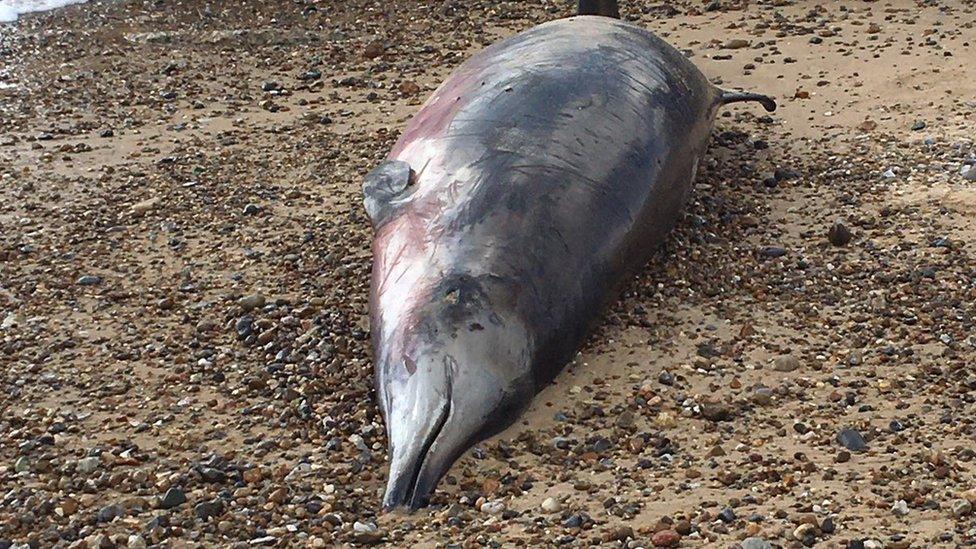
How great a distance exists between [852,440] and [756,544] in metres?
0.84

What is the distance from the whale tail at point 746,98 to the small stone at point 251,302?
276 cm

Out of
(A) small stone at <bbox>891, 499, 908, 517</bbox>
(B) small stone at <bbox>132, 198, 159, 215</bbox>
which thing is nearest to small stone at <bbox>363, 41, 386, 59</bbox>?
(B) small stone at <bbox>132, 198, 159, 215</bbox>

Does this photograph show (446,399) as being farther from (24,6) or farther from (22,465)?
(24,6)

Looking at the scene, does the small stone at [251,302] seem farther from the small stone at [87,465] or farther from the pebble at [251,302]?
the small stone at [87,465]

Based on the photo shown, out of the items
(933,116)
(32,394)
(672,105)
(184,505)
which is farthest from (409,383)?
(933,116)

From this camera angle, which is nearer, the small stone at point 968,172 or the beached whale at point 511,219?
the beached whale at point 511,219

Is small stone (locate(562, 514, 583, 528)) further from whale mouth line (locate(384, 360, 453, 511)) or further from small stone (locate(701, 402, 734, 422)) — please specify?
small stone (locate(701, 402, 734, 422))

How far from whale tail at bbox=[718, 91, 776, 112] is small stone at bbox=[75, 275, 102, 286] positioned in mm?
3330

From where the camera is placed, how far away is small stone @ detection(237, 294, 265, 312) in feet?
19.4

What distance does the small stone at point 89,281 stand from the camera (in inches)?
247

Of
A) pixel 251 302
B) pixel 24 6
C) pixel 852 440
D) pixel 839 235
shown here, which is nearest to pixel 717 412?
pixel 852 440

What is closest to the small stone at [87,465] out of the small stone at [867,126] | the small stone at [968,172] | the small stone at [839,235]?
the small stone at [839,235]

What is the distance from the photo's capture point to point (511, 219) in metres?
5.17

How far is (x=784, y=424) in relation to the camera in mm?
4977
